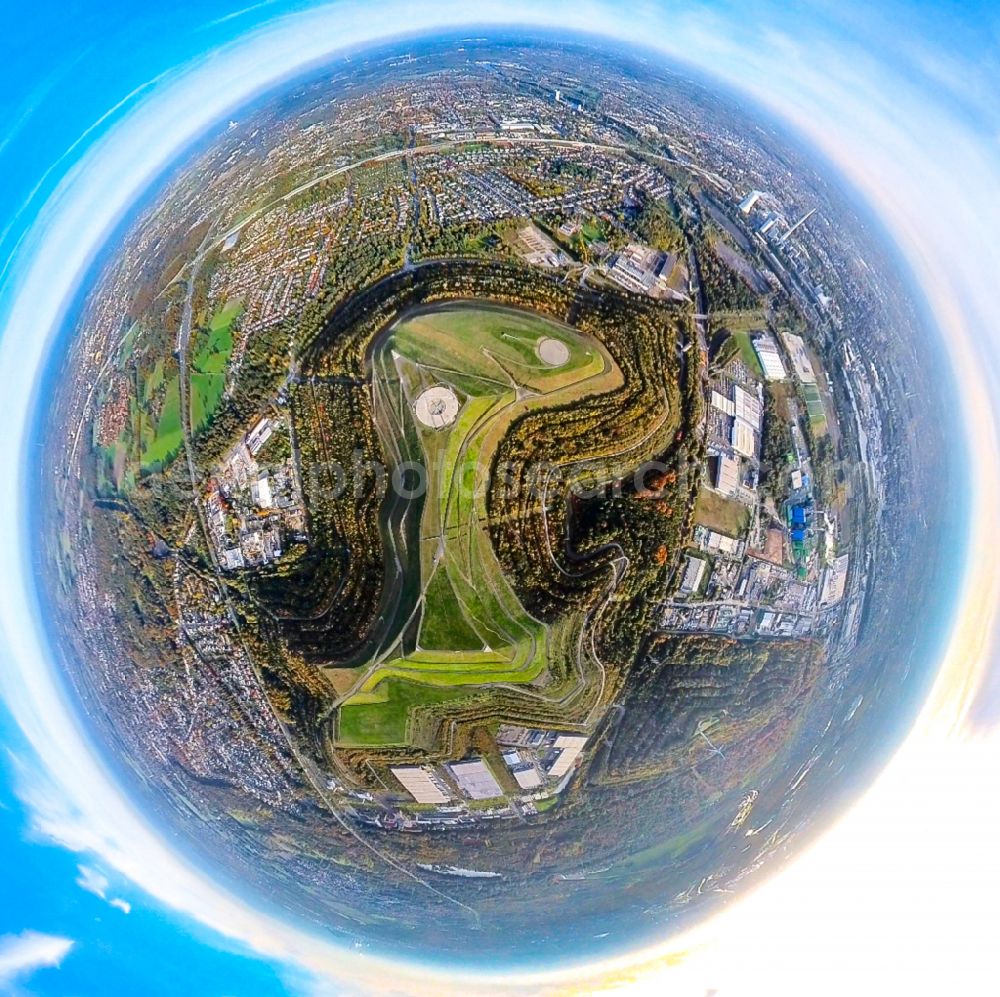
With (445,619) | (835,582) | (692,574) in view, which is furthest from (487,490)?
(835,582)

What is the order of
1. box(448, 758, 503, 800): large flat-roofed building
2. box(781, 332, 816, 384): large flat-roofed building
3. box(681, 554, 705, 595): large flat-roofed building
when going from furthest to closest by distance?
box(781, 332, 816, 384): large flat-roofed building → box(448, 758, 503, 800): large flat-roofed building → box(681, 554, 705, 595): large flat-roofed building

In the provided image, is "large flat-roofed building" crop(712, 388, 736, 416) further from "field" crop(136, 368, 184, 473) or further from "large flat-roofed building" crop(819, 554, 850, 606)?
"field" crop(136, 368, 184, 473)

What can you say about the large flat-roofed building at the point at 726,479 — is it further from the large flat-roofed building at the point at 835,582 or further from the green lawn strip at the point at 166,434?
the green lawn strip at the point at 166,434

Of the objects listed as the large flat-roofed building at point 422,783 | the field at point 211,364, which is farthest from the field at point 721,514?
the field at point 211,364

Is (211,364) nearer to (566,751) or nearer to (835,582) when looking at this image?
(566,751)

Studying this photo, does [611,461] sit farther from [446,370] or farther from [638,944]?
[638,944]

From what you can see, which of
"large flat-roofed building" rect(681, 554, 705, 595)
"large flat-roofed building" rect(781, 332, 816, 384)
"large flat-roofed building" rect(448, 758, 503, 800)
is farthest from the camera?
"large flat-roofed building" rect(781, 332, 816, 384)

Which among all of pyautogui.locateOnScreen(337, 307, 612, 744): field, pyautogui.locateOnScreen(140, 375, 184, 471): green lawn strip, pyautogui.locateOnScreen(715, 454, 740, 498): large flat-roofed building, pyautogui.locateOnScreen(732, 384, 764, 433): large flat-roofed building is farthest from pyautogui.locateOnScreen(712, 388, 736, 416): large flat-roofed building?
pyautogui.locateOnScreen(140, 375, 184, 471): green lawn strip
